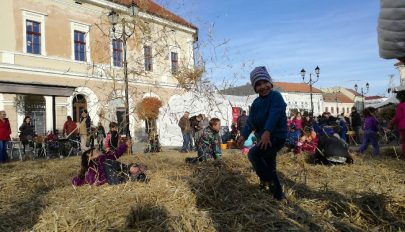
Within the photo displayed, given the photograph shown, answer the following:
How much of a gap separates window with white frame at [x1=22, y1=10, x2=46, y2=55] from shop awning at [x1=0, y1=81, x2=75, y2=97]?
7.60 meters

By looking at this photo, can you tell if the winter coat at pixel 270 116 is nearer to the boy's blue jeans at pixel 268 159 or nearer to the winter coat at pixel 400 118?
the boy's blue jeans at pixel 268 159

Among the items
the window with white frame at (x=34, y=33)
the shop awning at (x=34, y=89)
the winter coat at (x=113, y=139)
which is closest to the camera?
Answer: the winter coat at (x=113, y=139)

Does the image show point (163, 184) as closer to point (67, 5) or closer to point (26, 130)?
point (26, 130)

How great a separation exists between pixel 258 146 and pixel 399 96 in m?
5.52

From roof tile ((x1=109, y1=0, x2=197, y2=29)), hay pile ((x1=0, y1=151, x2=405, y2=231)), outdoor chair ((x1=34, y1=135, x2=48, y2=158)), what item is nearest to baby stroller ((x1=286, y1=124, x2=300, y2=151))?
hay pile ((x1=0, y1=151, x2=405, y2=231))

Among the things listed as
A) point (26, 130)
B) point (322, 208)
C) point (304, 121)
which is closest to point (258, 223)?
point (322, 208)

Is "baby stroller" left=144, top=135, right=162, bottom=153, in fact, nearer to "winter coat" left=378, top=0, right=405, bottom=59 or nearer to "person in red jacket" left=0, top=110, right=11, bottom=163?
"person in red jacket" left=0, top=110, right=11, bottom=163

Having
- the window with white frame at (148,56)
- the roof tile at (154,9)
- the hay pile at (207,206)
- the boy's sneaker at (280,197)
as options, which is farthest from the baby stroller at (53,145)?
the boy's sneaker at (280,197)

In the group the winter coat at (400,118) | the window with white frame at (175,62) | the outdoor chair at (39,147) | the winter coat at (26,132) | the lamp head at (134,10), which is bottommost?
the outdoor chair at (39,147)

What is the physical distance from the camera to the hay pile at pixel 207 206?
340 centimetres

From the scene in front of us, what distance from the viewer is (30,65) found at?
20.4 metres

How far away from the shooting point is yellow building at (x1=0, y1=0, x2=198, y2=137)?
7.20 meters

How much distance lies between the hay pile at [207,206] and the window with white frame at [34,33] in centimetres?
1676

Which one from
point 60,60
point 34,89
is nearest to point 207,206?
point 34,89
